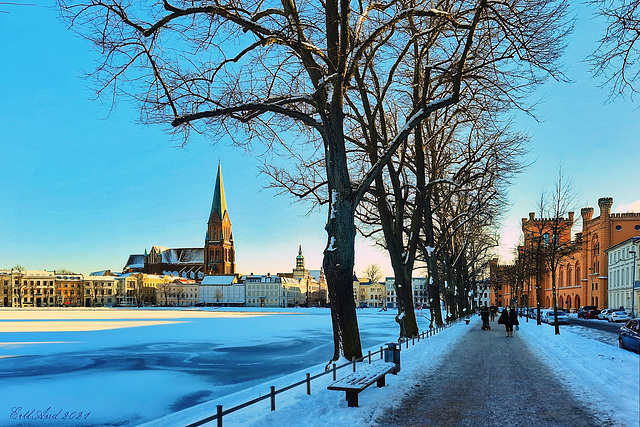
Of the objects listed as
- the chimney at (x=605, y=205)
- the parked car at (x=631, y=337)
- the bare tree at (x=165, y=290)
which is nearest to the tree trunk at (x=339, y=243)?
the parked car at (x=631, y=337)

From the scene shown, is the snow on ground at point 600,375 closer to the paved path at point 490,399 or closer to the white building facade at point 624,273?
the paved path at point 490,399

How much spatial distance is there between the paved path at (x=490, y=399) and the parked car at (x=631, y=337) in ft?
18.9

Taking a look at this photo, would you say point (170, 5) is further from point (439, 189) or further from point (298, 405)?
point (439, 189)

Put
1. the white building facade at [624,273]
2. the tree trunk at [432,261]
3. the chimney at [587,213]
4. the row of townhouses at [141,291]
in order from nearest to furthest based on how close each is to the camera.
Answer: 1. the tree trunk at [432,261]
2. the white building facade at [624,273]
3. the chimney at [587,213]
4. the row of townhouses at [141,291]

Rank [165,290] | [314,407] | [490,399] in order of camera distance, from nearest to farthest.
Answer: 1. [314,407]
2. [490,399]
3. [165,290]

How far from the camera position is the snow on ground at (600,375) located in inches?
373

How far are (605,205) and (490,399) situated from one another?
81.7 metres

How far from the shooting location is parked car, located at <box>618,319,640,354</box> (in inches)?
779

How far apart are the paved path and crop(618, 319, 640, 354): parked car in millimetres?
5761

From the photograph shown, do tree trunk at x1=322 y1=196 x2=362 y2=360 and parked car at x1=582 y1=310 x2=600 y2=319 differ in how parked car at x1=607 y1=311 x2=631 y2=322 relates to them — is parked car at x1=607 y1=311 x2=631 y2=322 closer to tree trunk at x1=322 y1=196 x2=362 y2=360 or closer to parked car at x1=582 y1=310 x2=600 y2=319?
parked car at x1=582 y1=310 x2=600 y2=319

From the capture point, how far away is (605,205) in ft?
267

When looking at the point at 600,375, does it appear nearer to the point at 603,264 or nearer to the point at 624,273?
the point at 624,273

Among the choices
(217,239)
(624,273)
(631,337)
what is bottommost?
(624,273)

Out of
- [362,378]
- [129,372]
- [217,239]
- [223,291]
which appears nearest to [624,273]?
[129,372]
